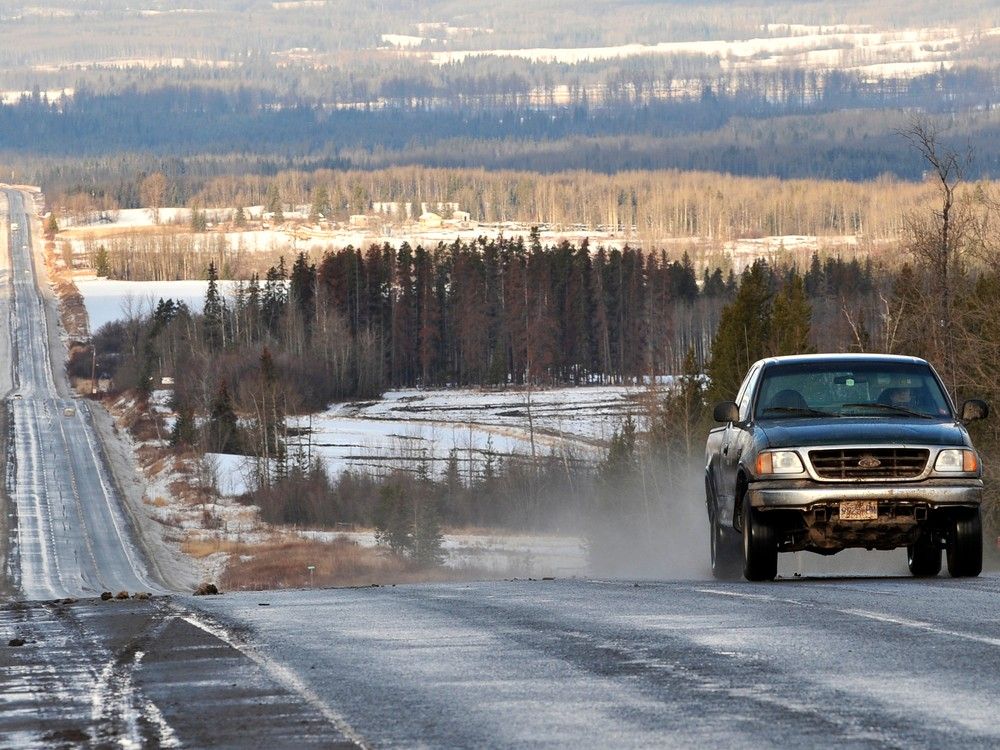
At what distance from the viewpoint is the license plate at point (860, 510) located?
572 inches

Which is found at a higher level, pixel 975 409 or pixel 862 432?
pixel 975 409

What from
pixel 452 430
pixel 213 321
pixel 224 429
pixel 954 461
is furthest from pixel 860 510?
pixel 213 321

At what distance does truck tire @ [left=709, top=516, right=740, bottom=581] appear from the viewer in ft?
56.1

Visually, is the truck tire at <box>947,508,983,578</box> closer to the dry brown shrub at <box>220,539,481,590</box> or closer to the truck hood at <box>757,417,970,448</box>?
the truck hood at <box>757,417,970,448</box>

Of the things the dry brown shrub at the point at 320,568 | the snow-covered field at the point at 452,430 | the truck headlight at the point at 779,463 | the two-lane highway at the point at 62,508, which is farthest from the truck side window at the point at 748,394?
the snow-covered field at the point at 452,430

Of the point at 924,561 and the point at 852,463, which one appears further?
the point at 924,561

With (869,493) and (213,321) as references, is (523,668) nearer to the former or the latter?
(869,493)

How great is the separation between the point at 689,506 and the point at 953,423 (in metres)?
62.5

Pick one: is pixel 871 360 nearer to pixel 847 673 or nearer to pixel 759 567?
pixel 759 567

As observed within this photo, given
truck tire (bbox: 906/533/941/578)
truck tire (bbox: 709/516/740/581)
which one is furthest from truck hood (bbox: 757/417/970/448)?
truck tire (bbox: 709/516/740/581)

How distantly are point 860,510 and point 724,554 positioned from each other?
9.89 feet

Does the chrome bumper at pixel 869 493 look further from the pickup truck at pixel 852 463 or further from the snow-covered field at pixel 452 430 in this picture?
the snow-covered field at pixel 452 430

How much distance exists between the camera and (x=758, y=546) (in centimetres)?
1509

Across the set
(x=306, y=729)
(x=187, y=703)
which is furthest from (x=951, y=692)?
(x=187, y=703)
